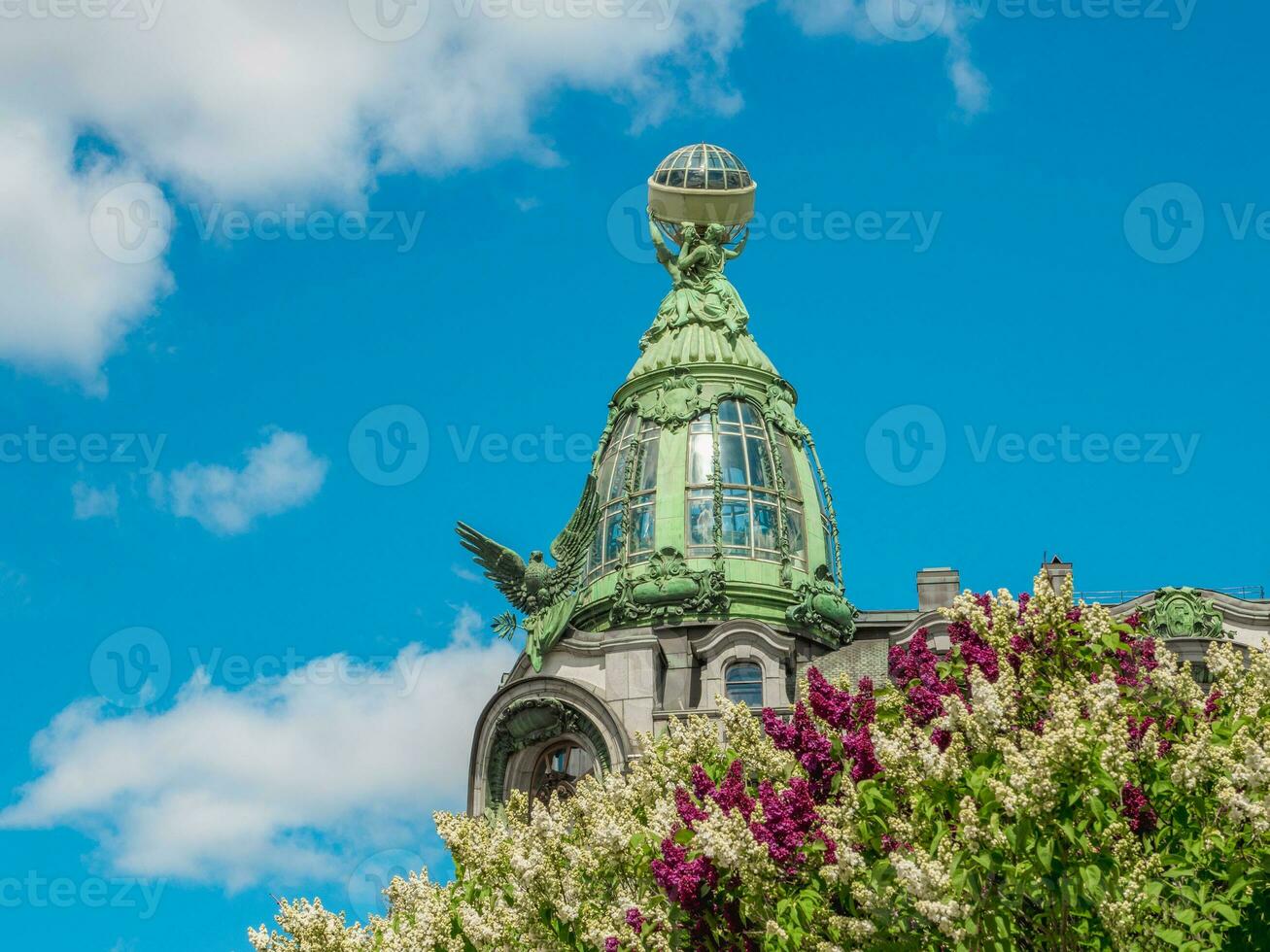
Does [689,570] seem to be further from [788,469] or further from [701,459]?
[788,469]

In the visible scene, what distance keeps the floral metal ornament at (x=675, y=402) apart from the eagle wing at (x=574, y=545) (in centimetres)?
303

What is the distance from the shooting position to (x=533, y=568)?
56.2 metres

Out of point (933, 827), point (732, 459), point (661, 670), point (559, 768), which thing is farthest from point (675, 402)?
point (933, 827)

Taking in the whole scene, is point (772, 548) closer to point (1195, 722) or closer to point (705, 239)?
point (705, 239)

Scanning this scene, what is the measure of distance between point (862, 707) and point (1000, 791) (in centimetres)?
707

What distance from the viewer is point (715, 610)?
55750 millimetres

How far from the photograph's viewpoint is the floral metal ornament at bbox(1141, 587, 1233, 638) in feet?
170

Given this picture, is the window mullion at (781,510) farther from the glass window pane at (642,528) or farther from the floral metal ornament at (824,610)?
the glass window pane at (642,528)

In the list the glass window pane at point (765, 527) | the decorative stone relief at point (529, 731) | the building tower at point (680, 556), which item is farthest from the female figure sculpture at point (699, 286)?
the decorative stone relief at point (529, 731)

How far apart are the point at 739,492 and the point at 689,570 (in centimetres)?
303

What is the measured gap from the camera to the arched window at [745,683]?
54.0 m

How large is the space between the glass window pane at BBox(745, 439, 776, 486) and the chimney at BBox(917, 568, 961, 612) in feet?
18.5

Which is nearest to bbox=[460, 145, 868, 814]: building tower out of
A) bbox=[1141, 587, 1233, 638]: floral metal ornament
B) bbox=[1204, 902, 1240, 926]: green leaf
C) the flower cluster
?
bbox=[1141, 587, 1233, 638]: floral metal ornament

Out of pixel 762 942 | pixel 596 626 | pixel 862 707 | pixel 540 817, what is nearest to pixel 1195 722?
pixel 862 707
